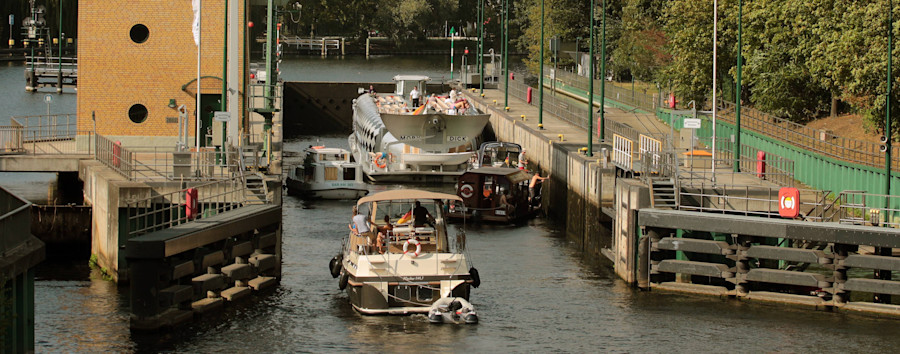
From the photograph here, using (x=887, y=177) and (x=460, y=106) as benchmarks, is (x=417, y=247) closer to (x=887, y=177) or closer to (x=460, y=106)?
(x=887, y=177)

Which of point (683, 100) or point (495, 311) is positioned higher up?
point (683, 100)

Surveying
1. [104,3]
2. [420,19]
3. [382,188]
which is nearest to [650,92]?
[382,188]

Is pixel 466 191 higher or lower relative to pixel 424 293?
higher

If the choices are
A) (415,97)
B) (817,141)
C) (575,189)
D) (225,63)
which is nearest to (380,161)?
(575,189)

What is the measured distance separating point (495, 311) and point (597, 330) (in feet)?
9.75

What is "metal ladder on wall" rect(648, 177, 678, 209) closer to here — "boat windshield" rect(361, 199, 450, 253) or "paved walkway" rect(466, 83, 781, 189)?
"paved walkway" rect(466, 83, 781, 189)

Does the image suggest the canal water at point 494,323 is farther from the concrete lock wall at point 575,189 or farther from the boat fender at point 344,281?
the concrete lock wall at point 575,189

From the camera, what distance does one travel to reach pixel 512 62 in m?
180

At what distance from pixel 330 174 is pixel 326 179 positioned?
1.02 feet

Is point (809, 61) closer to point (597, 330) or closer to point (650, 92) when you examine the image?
point (597, 330)

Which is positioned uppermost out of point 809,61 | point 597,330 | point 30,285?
point 809,61

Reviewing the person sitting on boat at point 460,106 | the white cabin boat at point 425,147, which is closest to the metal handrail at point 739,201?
the white cabin boat at point 425,147

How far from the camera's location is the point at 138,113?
5156 cm

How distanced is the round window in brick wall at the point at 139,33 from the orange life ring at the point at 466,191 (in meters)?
13.0
